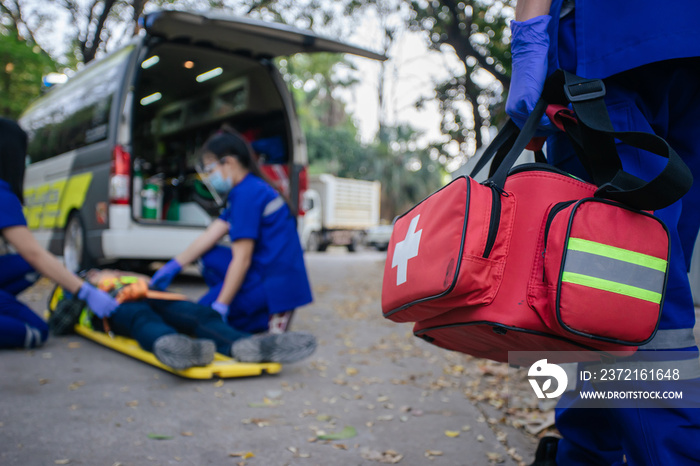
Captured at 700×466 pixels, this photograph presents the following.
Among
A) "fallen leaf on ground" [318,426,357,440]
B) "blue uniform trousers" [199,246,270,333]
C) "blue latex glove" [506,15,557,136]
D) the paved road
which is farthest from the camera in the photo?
"blue uniform trousers" [199,246,270,333]

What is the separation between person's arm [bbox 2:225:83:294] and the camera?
3.22 m

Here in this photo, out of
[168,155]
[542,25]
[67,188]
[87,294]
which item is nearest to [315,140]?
[168,155]

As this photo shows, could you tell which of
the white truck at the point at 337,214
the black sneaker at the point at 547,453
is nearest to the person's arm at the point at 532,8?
the black sneaker at the point at 547,453

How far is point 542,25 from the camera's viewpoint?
149 cm

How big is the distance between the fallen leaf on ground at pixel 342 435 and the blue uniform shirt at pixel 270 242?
124 centimetres

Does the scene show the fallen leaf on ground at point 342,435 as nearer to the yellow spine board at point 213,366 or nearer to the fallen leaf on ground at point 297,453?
the fallen leaf on ground at point 297,453

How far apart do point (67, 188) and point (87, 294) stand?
3171mm

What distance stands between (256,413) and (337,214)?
55.9 ft

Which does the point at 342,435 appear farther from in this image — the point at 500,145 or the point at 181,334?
the point at 500,145

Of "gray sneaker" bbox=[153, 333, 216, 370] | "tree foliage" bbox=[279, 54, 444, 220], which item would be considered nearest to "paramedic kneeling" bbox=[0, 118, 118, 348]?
"gray sneaker" bbox=[153, 333, 216, 370]

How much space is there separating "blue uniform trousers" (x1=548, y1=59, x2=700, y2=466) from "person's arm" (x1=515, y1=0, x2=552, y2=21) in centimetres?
27

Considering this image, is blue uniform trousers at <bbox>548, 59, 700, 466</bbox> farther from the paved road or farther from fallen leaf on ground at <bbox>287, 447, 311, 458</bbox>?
fallen leaf on ground at <bbox>287, 447, 311, 458</bbox>

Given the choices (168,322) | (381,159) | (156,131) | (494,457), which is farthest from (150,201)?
(381,159)

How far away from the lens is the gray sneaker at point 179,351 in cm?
274
